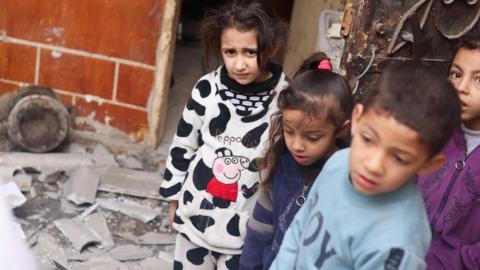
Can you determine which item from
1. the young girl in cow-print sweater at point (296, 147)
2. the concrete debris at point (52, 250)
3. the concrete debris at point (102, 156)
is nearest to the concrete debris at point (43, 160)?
the concrete debris at point (102, 156)

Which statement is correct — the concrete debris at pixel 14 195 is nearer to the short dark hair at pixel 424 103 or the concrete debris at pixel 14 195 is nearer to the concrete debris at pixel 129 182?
the concrete debris at pixel 129 182

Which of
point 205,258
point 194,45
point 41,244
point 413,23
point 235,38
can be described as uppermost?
point 413,23

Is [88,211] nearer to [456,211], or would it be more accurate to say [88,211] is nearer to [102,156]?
[102,156]

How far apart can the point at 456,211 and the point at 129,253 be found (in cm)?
203

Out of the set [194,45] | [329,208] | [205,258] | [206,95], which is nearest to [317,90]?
[329,208]

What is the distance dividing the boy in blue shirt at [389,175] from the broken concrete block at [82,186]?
2.43 metres

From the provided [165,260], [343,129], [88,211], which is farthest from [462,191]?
[88,211]

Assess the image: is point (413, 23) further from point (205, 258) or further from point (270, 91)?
point (205, 258)

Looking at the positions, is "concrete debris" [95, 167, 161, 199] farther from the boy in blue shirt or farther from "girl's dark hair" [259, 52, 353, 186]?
the boy in blue shirt

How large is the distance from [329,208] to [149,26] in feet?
9.09

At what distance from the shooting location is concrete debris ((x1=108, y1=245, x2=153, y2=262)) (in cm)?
346

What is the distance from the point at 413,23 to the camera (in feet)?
8.22

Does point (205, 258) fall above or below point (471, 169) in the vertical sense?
below

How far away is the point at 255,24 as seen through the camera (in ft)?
7.95
